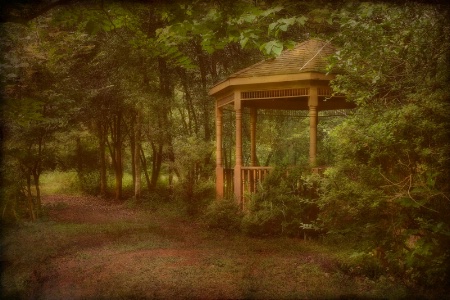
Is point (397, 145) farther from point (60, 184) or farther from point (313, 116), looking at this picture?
point (60, 184)

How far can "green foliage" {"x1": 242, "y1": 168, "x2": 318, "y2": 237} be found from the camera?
8.12 m

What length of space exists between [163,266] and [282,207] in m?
3.10

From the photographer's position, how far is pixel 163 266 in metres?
6.14

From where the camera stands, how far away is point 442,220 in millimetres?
4281

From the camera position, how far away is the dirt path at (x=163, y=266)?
196 inches

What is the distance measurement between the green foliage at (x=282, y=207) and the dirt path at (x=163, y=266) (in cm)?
36

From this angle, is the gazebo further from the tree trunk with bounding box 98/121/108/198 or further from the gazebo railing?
the tree trunk with bounding box 98/121/108/198

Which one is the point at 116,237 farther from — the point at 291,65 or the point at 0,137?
the point at 291,65

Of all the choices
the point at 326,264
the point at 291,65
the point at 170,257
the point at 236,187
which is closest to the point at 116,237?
the point at 170,257

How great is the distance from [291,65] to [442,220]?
218 inches

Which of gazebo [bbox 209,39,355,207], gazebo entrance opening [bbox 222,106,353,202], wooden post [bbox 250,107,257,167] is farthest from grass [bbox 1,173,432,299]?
gazebo entrance opening [bbox 222,106,353,202]

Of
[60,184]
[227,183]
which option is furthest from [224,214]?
[60,184]

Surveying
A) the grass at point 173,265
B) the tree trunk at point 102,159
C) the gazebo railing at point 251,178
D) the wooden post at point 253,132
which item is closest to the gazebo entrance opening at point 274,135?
the wooden post at point 253,132

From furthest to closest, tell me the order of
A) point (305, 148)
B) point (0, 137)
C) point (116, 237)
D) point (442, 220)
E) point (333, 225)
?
point (305, 148) → point (116, 237) → point (333, 225) → point (0, 137) → point (442, 220)
